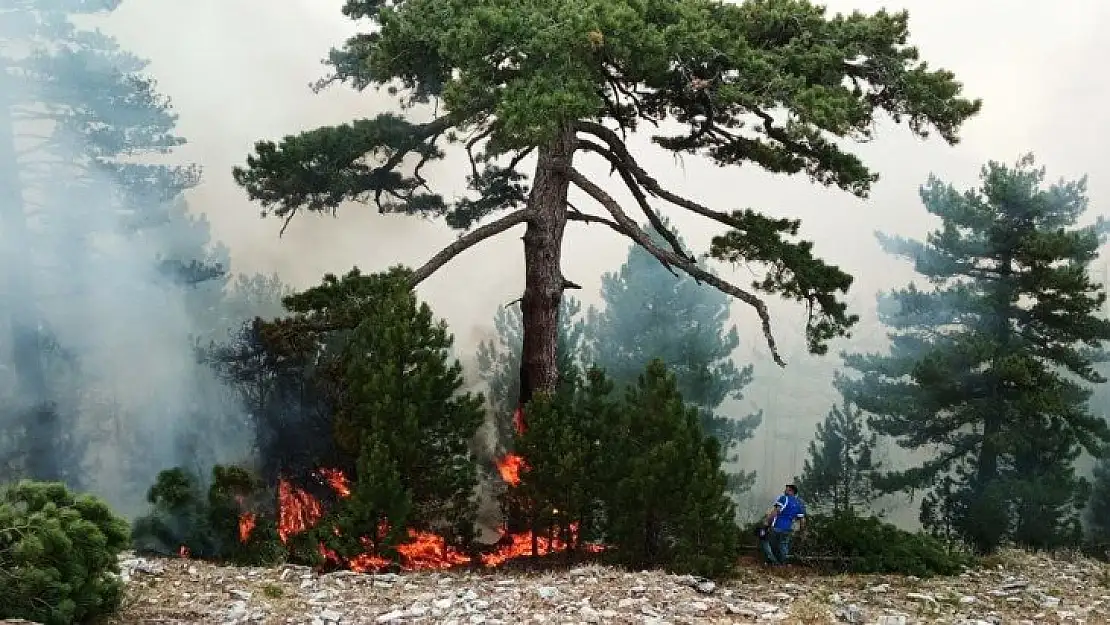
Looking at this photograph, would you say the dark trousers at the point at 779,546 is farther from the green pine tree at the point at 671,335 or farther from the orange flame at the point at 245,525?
the green pine tree at the point at 671,335

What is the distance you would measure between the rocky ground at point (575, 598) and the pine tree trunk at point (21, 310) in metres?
11.1

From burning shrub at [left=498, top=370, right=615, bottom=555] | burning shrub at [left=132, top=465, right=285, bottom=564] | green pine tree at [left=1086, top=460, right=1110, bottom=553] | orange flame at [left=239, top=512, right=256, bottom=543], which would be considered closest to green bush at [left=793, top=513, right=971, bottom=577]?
burning shrub at [left=498, top=370, right=615, bottom=555]

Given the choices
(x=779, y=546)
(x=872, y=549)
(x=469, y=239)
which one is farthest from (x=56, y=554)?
(x=872, y=549)

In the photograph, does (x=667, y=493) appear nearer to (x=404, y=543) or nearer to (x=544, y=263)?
(x=404, y=543)

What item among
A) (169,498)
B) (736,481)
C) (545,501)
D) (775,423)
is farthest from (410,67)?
(775,423)

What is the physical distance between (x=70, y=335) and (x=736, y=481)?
1920 cm

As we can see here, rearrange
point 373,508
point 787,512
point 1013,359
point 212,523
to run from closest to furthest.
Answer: point 373,508 → point 212,523 → point 787,512 → point 1013,359

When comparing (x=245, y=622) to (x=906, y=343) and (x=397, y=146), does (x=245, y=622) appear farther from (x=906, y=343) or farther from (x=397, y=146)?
(x=906, y=343)

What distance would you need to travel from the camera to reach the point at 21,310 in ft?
68.9

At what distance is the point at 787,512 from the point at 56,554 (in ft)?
30.2

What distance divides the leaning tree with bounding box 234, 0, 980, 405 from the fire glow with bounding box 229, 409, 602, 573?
2415 mm

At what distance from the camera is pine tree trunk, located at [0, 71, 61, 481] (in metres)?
21.0

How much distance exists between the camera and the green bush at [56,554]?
853 centimetres

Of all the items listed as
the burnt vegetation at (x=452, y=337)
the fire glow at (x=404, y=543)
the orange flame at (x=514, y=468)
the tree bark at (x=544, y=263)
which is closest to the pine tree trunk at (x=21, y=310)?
the burnt vegetation at (x=452, y=337)
